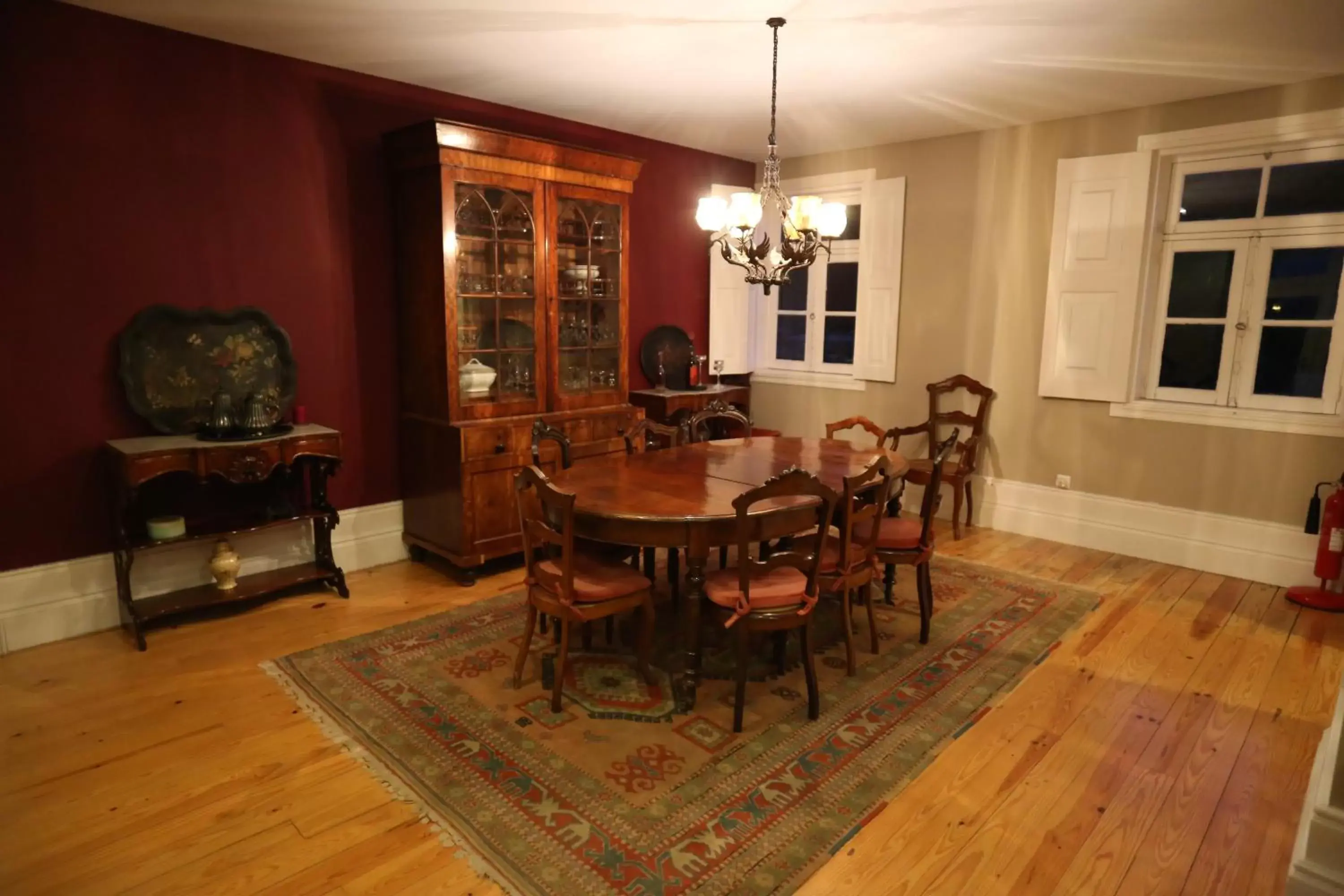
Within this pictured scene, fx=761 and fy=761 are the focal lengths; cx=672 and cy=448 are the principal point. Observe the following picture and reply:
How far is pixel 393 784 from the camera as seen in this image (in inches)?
90.7

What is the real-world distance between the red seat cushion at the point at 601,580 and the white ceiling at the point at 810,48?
2.16 metres

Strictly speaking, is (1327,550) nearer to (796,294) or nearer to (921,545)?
(921,545)

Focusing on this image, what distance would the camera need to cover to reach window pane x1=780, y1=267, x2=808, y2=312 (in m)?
5.96

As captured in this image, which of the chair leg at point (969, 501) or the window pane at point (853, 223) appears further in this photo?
the window pane at point (853, 223)

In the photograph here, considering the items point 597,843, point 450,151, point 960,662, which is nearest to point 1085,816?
point 960,662

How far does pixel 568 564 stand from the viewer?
2.54m

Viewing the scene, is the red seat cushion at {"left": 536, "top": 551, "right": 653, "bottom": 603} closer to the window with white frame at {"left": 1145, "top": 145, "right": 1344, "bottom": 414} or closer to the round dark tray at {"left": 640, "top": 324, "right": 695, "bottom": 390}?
the round dark tray at {"left": 640, "top": 324, "right": 695, "bottom": 390}

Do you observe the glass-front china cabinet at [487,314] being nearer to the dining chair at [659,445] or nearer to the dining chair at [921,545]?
the dining chair at [659,445]

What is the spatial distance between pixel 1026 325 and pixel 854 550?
2632mm

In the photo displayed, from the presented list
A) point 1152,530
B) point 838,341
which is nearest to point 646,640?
point 1152,530

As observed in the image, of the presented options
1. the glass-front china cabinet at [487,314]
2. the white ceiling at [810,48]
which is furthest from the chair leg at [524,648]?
the white ceiling at [810,48]

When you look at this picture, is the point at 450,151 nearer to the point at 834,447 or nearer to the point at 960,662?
the point at 834,447

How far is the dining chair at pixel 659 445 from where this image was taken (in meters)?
3.47

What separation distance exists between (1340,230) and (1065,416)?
1565mm
